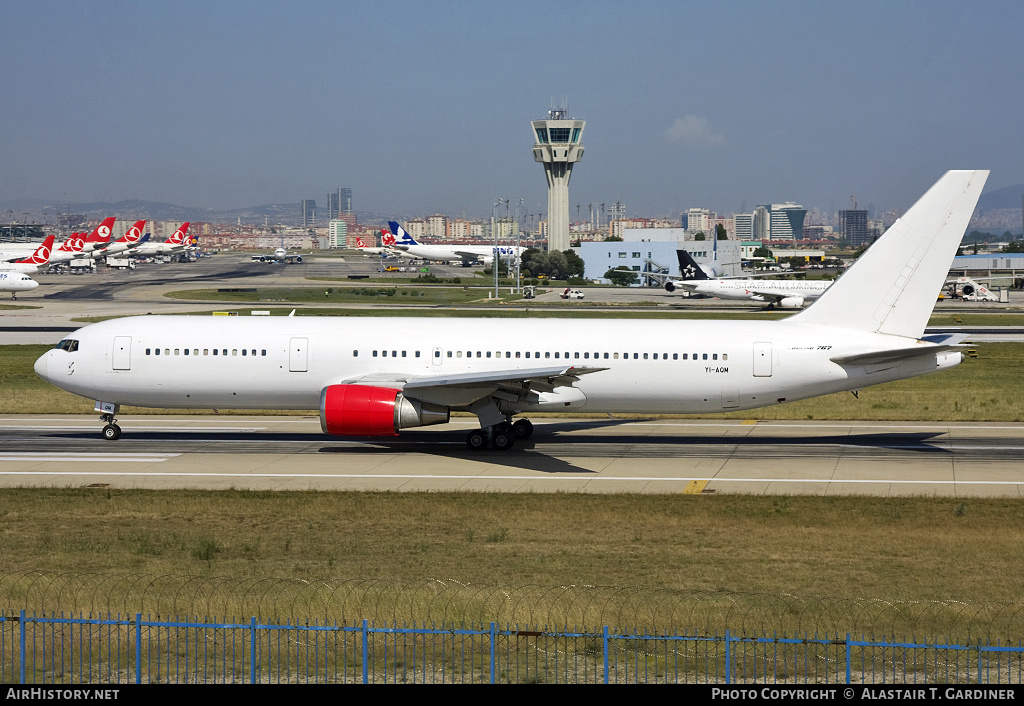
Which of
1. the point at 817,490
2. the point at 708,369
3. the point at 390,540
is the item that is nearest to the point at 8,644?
the point at 390,540

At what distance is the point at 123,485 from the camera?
30.7 metres

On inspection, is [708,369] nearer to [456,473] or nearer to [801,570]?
[456,473]

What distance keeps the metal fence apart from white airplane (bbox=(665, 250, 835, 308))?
101156mm

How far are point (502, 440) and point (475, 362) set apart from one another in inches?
116

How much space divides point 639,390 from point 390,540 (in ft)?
47.9

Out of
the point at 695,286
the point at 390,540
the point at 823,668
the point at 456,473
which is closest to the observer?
the point at 823,668

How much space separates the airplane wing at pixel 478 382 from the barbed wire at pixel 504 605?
529 inches

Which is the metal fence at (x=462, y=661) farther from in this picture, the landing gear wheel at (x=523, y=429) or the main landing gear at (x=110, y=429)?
the main landing gear at (x=110, y=429)

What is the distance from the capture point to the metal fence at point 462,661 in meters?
14.3

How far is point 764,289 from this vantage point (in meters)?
118

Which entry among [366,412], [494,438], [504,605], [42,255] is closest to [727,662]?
[504,605]

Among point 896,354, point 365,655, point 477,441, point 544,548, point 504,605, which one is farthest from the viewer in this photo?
point 477,441

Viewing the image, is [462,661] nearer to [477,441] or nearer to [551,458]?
[551,458]

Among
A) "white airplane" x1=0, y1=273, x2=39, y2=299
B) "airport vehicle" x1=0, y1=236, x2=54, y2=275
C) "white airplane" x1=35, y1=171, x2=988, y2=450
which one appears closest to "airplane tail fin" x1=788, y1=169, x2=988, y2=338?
"white airplane" x1=35, y1=171, x2=988, y2=450
